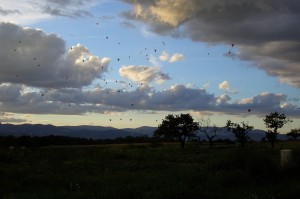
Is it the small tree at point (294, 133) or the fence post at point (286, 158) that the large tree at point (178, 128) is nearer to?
the small tree at point (294, 133)

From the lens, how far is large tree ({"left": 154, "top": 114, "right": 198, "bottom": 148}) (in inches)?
4779

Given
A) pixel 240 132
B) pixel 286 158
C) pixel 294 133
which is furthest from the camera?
pixel 294 133

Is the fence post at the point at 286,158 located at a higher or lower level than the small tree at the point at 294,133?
lower

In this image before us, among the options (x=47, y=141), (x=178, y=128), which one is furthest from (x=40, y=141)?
(x=178, y=128)

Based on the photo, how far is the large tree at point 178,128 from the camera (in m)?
121

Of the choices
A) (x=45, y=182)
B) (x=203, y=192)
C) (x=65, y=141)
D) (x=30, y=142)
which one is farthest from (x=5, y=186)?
(x=65, y=141)

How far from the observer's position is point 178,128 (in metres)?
122

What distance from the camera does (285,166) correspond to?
2244 cm

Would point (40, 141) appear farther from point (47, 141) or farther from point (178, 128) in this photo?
point (178, 128)

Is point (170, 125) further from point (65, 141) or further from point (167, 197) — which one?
point (167, 197)

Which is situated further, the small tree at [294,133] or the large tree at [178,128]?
the small tree at [294,133]

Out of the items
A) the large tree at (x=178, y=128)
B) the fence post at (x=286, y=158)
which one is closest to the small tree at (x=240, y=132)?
the large tree at (x=178, y=128)

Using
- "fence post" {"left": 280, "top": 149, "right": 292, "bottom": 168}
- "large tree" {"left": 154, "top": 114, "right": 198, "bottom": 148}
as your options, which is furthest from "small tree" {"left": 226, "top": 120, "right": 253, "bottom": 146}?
"fence post" {"left": 280, "top": 149, "right": 292, "bottom": 168}

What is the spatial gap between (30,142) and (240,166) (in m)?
101
